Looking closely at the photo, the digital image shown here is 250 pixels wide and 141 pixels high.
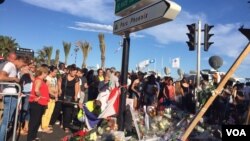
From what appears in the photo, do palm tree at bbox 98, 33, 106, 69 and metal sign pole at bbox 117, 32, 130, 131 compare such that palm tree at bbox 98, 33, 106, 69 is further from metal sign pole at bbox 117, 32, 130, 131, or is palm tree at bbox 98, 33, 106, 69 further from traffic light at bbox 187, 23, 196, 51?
metal sign pole at bbox 117, 32, 130, 131

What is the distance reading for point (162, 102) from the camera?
14.6m

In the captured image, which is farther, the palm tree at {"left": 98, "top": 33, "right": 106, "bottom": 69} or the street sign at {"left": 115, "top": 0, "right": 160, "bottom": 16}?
the palm tree at {"left": 98, "top": 33, "right": 106, "bottom": 69}

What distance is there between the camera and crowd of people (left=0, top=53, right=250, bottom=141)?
8258 mm

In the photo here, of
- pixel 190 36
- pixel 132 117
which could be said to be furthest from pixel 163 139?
pixel 190 36

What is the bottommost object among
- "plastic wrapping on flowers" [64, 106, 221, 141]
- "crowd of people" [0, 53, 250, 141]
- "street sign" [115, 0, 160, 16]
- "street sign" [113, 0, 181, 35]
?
"plastic wrapping on flowers" [64, 106, 221, 141]

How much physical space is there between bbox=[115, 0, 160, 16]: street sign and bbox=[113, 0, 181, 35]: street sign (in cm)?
19

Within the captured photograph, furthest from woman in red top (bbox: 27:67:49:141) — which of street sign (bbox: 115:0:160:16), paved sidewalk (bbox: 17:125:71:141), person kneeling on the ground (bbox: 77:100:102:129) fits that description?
street sign (bbox: 115:0:160:16)

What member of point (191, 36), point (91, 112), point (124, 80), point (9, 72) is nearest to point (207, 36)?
point (191, 36)

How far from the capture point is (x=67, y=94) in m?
11.4

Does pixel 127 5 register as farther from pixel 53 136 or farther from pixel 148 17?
pixel 53 136

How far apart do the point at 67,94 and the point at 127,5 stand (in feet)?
15.3

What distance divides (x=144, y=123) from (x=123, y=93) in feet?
3.51

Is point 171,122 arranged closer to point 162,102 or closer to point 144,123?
point 144,123

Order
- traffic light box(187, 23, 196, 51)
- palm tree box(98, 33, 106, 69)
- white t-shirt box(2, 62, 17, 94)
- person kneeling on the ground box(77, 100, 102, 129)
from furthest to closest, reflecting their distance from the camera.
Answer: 1. palm tree box(98, 33, 106, 69)
2. traffic light box(187, 23, 196, 51)
3. person kneeling on the ground box(77, 100, 102, 129)
4. white t-shirt box(2, 62, 17, 94)
